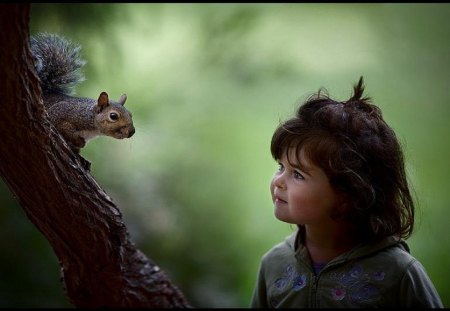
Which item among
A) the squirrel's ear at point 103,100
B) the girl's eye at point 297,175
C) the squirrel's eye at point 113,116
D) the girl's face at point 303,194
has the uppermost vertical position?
the squirrel's ear at point 103,100

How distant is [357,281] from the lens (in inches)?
52.7

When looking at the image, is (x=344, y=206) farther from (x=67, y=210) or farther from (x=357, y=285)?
(x=67, y=210)

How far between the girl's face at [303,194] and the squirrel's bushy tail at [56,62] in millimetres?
647

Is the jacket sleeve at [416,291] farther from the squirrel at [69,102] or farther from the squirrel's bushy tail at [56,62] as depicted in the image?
the squirrel's bushy tail at [56,62]

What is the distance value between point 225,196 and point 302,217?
5.31 ft

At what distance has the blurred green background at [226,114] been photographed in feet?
8.84

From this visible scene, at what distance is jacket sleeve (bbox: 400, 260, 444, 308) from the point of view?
1.27 metres

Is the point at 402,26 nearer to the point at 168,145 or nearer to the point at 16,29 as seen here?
the point at 168,145

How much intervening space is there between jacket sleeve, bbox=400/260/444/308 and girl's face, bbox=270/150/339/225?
0.23 metres

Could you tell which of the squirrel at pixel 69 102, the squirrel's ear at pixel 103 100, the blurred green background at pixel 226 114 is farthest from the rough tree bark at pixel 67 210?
the blurred green background at pixel 226 114

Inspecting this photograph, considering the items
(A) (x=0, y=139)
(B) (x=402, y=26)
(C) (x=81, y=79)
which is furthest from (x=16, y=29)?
(B) (x=402, y=26)

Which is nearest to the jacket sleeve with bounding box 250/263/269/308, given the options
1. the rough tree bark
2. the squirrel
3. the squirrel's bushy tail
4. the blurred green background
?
the rough tree bark

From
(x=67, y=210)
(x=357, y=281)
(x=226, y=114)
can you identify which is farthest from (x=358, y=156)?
(x=226, y=114)

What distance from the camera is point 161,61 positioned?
9.42 feet
